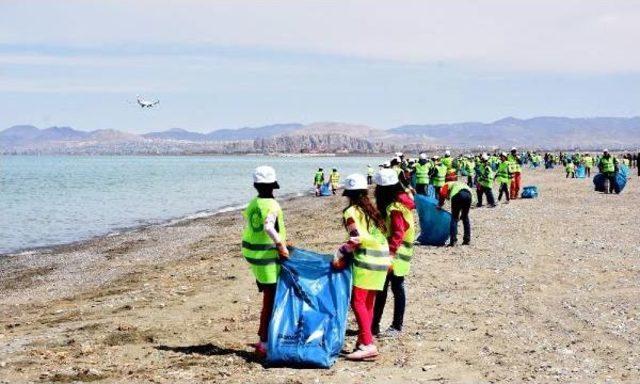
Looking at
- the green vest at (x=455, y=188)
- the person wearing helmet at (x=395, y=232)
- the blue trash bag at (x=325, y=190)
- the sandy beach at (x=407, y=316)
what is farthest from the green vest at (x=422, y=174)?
the blue trash bag at (x=325, y=190)

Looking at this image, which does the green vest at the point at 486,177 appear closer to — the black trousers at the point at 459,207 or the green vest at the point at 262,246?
the black trousers at the point at 459,207

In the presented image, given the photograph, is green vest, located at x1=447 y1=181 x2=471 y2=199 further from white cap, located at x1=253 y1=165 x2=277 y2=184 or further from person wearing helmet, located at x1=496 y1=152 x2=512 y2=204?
person wearing helmet, located at x1=496 y1=152 x2=512 y2=204

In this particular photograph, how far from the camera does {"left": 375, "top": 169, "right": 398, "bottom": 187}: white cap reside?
810cm

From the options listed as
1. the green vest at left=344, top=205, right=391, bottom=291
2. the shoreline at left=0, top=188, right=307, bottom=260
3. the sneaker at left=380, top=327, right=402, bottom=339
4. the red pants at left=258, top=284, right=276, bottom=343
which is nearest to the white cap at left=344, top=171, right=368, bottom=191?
the green vest at left=344, top=205, right=391, bottom=291

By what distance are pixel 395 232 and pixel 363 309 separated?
856mm

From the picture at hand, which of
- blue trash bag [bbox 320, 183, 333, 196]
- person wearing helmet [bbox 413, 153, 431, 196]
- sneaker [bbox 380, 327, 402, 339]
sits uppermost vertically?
person wearing helmet [bbox 413, 153, 431, 196]

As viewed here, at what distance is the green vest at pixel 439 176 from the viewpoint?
2475cm

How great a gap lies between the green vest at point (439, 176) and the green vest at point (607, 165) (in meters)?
8.85

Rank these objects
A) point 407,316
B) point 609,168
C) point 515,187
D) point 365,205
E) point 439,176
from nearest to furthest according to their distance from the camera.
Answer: point 365,205 → point 407,316 → point 439,176 → point 515,187 → point 609,168

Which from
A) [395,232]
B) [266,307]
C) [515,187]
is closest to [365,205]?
[395,232]

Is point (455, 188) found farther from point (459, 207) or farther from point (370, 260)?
point (370, 260)

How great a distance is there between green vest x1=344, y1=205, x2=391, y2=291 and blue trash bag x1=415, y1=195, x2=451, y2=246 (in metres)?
8.33

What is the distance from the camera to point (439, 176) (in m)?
24.8

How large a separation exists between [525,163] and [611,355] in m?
93.8
